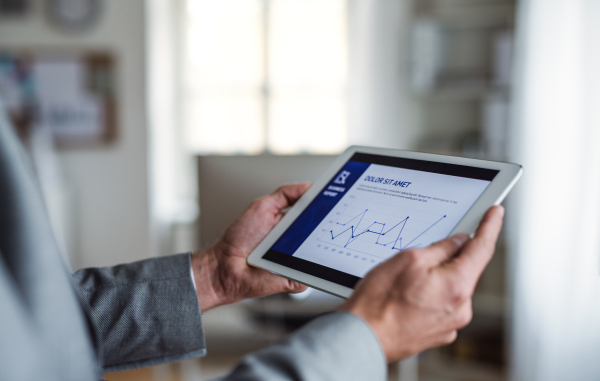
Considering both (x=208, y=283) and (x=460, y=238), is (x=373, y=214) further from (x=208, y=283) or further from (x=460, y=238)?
(x=208, y=283)

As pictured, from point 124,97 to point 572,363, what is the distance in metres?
2.65

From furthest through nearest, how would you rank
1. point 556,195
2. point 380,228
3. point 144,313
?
1. point 556,195
2. point 144,313
3. point 380,228

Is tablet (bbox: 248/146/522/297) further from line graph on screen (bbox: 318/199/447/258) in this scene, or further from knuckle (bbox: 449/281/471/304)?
knuckle (bbox: 449/281/471/304)

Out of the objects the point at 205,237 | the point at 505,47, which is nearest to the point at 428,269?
the point at 205,237

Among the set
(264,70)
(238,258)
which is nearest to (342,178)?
(238,258)

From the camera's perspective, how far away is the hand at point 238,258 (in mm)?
967

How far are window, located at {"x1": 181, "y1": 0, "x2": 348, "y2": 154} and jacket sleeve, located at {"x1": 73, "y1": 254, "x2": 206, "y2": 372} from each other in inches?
97.6

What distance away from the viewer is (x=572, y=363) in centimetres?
175

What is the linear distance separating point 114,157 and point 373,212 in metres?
2.70

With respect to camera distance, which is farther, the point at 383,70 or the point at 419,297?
the point at 383,70

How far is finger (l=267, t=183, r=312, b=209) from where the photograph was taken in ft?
3.20

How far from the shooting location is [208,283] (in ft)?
3.23

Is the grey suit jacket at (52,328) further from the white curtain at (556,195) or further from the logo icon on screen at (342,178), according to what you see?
the white curtain at (556,195)

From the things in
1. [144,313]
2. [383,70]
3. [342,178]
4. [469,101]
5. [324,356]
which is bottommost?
[144,313]
